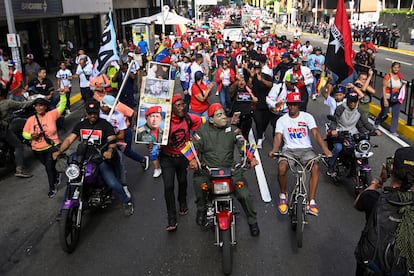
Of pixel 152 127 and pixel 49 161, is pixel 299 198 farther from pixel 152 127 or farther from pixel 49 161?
pixel 49 161

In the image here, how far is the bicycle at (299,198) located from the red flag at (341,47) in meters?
2.78

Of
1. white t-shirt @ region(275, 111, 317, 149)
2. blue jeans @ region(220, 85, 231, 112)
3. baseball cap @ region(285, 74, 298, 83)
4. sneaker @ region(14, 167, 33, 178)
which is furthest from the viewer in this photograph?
blue jeans @ region(220, 85, 231, 112)

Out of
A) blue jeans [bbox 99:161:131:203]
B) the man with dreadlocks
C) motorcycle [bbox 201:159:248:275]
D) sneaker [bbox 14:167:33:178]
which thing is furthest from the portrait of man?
sneaker [bbox 14:167:33:178]

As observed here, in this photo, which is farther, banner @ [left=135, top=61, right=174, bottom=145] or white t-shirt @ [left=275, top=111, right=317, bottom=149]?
white t-shirt @ [left=275, top=111, right=317, bottom=149]

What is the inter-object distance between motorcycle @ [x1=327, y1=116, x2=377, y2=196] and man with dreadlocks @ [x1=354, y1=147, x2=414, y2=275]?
3.58m

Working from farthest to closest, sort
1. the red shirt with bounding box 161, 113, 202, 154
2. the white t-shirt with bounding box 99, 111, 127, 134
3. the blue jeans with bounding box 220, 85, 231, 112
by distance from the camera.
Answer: the blue jeans with bounding box 220, 85, 231, 112, the white t-shirt with bounding box 99, 111, 127, 134, the red shirt with bounding box 161, 113, 202, 154

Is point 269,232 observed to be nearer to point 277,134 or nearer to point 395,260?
point 277,134

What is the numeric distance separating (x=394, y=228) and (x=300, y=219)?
240 centimetres

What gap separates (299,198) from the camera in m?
5.34

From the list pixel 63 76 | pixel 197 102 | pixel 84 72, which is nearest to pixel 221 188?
pixel 197 102

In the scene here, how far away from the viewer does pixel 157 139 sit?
560 centimetres

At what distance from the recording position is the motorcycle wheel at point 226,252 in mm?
4695

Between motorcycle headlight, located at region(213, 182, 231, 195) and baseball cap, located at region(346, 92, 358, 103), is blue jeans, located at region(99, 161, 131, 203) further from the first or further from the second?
baseball cap, located at region(346, 92, 358, 103)

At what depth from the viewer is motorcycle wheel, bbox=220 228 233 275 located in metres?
4.70
